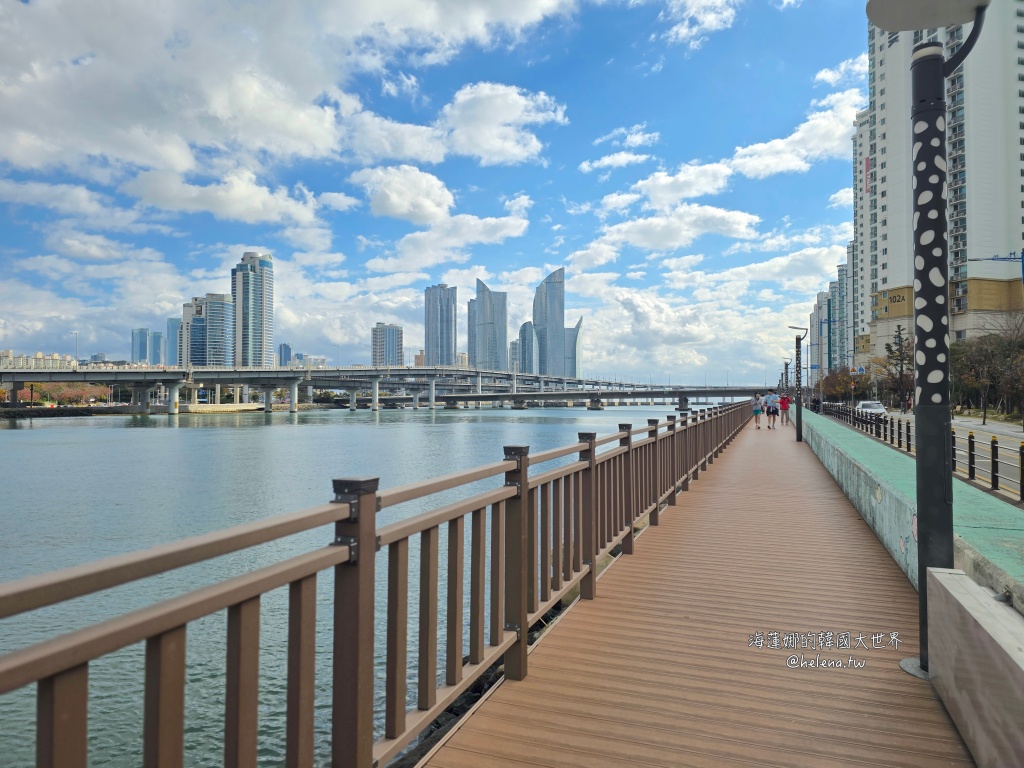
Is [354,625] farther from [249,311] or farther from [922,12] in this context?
[249,311]

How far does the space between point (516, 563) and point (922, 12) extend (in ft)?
12.0

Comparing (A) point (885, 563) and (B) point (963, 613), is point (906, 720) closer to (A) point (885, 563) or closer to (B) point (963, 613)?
(B) point (963, 613)

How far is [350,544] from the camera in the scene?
2094 mm

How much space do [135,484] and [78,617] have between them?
57.9 ft

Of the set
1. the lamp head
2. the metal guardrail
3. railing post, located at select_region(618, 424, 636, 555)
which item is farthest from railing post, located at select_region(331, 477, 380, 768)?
railing post, located at select_region(618, 424, 636, 555)

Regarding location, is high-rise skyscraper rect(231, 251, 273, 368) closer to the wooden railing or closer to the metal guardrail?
the metal guardrail

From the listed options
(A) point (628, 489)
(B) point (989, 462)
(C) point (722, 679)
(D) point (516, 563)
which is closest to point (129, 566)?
(D) point (516, 563)

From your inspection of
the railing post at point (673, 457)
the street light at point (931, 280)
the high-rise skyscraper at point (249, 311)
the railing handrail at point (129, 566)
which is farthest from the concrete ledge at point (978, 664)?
the high-rise skyscraper at point (249, 311)

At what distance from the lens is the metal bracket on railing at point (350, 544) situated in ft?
6.84

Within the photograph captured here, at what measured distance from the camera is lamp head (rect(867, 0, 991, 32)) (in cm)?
339

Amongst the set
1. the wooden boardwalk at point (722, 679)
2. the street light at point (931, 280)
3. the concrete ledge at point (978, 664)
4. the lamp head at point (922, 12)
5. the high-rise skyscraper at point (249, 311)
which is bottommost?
the wooden boardwalk at point (722, 679)

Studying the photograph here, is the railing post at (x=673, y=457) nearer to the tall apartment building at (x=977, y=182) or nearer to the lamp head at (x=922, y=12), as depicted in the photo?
the lamp head at (x=922, y=12)

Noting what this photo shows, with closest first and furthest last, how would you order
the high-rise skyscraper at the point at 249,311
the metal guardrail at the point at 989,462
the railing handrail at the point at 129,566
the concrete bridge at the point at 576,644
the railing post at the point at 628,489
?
the railing handrail at the point at 129,566, the concrete bridge at the point at 576,644, the railing post at the point at 628,489, the metal guardrail at the point at 989,462, the high-rise skyscraper at the point at 249,311

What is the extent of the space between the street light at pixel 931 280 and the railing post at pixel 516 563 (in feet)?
6.85
